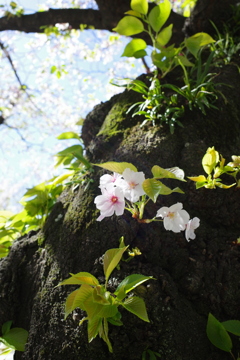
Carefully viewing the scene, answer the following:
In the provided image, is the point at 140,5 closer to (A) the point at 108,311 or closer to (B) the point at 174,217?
(B) the point at 174,217

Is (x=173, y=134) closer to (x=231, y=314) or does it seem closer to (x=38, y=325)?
(x=231, y=314)

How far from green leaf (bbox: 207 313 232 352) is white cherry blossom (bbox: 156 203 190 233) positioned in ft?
0.91

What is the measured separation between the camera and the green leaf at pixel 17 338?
1.00 m

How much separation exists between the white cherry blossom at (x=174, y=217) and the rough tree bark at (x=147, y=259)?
0.17m

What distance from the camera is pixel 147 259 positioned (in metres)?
1.05

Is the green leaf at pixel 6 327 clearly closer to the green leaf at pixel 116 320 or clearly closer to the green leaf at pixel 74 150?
the green leaf at pixel 116 320

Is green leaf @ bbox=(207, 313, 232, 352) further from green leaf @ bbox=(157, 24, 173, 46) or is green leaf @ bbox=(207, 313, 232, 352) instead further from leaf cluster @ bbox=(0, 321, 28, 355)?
green leaf @ bbox=(157, 24, 173, 46)

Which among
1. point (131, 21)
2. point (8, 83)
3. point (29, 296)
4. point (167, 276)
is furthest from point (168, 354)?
point (8, 83)

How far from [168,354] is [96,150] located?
900 millimetres

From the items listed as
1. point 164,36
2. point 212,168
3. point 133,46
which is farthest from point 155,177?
point 164,36

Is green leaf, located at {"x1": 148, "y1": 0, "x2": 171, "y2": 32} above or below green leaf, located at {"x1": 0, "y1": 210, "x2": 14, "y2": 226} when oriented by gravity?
above

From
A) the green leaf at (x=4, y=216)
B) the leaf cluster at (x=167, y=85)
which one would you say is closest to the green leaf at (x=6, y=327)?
the green leaf at (x=4, y=216)

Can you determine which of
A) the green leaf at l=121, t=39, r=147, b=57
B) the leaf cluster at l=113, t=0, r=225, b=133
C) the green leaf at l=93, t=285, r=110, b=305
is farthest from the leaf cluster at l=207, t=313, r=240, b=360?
the green leaf at l=121, t=39, r=147, b=57

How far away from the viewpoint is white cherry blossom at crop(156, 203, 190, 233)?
0.93m
